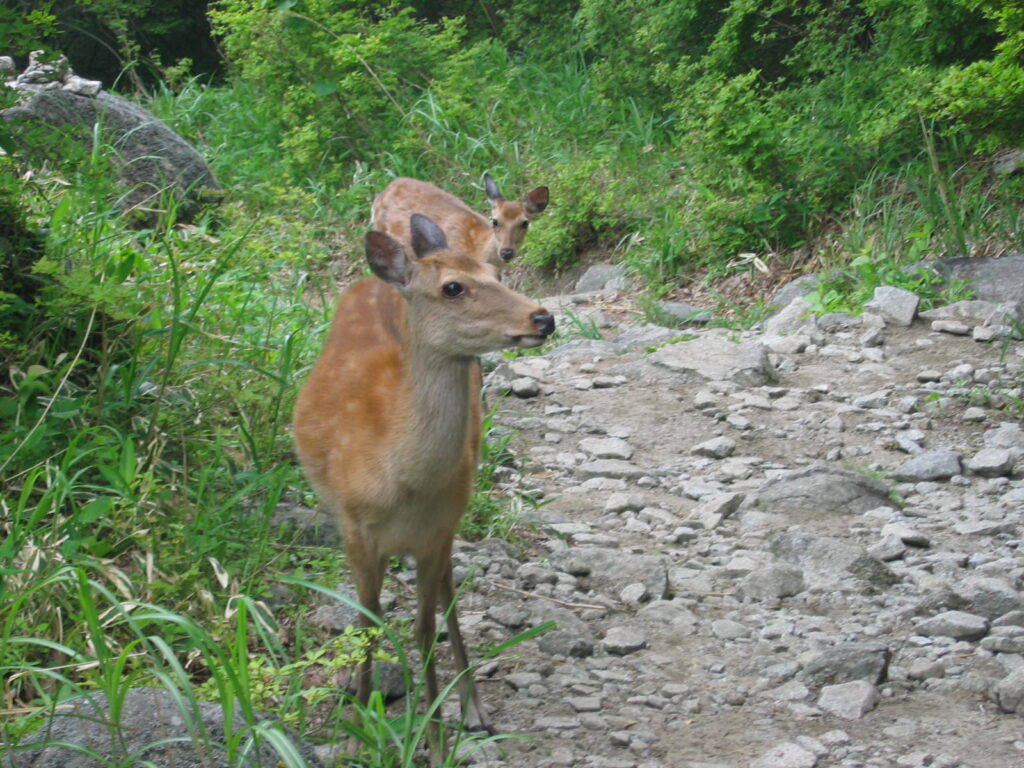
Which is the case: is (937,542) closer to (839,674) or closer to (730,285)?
(839,674)

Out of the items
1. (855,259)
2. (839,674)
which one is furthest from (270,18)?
(839,674)

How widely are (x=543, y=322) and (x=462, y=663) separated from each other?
4.35ft

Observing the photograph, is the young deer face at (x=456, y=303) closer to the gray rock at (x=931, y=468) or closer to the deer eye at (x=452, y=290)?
the deer eye at (x=452, y=290)

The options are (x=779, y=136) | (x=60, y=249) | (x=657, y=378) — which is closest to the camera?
(x=60, y=249)

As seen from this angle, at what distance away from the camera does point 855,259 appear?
9.95 metres

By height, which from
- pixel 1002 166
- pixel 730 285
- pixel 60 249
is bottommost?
pixel 730 285

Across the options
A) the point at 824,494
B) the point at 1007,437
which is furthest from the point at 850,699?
the point at 1007,437

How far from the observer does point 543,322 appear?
424 cm

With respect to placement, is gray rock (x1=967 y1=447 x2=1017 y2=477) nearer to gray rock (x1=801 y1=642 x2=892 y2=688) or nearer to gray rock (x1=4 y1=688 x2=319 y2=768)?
gray rock (x1=801 y1=642 x2=892 y2=688)

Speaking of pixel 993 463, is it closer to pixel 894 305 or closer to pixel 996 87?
pixel 996 87

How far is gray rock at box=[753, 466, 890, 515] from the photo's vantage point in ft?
22.0

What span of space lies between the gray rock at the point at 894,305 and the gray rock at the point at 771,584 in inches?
151

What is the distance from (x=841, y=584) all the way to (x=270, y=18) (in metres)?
9.67

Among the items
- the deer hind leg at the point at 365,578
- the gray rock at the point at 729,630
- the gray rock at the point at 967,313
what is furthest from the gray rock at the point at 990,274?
the deer hind leg at the point at 365,578
